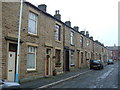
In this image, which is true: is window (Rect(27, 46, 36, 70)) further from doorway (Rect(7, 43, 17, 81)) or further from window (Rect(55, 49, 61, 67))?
window (Rect(55, 49, 61, 67))

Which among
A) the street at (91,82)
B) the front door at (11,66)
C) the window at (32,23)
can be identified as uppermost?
the window at (32,23)

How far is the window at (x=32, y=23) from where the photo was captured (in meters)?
17.4

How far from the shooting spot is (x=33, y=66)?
58.4ft

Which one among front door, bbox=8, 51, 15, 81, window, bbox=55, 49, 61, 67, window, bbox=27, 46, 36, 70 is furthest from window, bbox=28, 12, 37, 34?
window, bbox=55, 49, 61, 67

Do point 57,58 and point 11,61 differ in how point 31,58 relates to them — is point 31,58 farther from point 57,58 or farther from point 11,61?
point 57,58

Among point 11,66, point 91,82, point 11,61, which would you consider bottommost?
point 91,82

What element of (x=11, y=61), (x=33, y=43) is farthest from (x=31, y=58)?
(x=11, y=61)

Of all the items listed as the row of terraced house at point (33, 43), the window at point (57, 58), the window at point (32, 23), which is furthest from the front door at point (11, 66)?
the window at point (57, 58)

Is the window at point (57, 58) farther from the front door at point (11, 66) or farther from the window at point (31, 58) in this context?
the front door at point (11, 66)

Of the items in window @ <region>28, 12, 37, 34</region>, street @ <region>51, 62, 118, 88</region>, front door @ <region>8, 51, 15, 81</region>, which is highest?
window @ <region>28, 12, 37, 34</region>

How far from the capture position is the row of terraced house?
45.9ft

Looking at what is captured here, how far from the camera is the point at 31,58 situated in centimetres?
1748

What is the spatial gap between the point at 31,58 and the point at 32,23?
3028 mm

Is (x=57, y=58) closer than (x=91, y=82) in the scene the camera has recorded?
No
